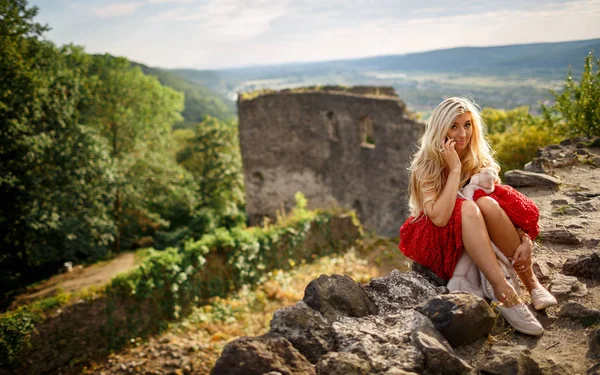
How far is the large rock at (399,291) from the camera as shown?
2.94 m

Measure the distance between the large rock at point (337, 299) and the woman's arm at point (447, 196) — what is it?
797 mm

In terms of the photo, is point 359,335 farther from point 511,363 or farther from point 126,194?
point 126,194

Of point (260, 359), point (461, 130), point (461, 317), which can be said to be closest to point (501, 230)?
point (461, 130)

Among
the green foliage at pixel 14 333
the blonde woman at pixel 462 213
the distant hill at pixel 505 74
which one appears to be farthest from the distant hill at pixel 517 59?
the green foliage at pixel 14 333

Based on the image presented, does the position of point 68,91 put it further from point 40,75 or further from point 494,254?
point 494,254

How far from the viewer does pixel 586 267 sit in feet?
10.6

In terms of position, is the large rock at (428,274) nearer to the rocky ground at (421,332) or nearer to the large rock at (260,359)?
the rocky ground at (421,332)

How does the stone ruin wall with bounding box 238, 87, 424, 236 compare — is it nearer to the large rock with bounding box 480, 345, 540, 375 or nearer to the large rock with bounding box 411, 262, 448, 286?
the large rock with bounding box 411, 262, 448, 286

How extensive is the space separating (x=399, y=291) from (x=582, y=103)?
19.8ft

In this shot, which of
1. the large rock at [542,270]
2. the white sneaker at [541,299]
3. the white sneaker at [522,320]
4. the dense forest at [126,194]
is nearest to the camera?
the white sneaker at [522,320]

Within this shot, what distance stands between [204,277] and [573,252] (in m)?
7.97

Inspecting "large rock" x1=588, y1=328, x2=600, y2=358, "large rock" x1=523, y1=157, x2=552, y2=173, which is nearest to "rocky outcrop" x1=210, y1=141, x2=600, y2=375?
"large rock" x1=588, y1=328, x2=600, y2=358

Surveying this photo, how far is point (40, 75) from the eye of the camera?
12789mm

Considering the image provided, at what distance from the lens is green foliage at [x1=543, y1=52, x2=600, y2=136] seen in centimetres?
704
